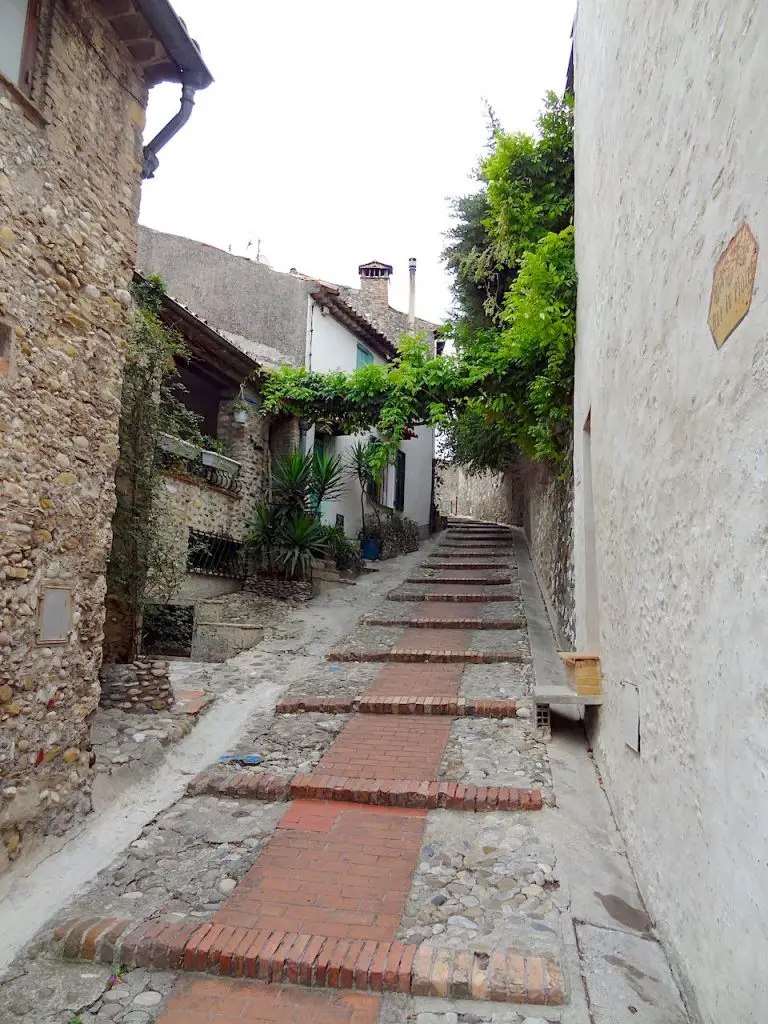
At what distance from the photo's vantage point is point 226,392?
10992 mm

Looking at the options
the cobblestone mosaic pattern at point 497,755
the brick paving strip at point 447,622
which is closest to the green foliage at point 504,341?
the brick paving strip at point 447,622

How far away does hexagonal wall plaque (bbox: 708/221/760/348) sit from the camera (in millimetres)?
1783

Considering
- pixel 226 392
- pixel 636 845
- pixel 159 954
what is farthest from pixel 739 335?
pixel 226 392

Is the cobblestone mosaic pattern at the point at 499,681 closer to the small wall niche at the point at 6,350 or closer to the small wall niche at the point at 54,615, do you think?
the small wall niche at the point at 54,615

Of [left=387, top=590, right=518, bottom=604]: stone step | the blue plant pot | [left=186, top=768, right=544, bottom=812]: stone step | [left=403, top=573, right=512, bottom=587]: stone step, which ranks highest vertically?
the blue plant pot

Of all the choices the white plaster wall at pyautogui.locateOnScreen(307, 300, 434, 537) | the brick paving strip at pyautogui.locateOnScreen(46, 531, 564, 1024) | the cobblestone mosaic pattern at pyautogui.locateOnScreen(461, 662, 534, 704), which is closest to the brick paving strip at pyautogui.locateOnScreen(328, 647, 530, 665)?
the cobblestone mosaic pattern at pyautogui.locateOnScreen(461, 662, 534, 704)

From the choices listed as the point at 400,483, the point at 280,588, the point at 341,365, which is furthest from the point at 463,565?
the point at 400,483

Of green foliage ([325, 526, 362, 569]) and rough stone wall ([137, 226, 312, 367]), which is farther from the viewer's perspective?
rough stone wall ([137, 226, 312, 367])

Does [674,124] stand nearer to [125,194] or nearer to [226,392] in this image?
[125,194]

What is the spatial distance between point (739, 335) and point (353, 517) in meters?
12.8

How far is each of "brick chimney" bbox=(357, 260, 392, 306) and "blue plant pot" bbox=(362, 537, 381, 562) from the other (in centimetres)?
772

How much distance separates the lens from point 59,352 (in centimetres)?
357

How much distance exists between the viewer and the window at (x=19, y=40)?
3.27 metres

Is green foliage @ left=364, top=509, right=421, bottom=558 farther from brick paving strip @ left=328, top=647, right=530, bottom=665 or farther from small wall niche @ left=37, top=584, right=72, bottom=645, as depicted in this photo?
small wall niche @ left=37, top=584, right=72, bottom=645
